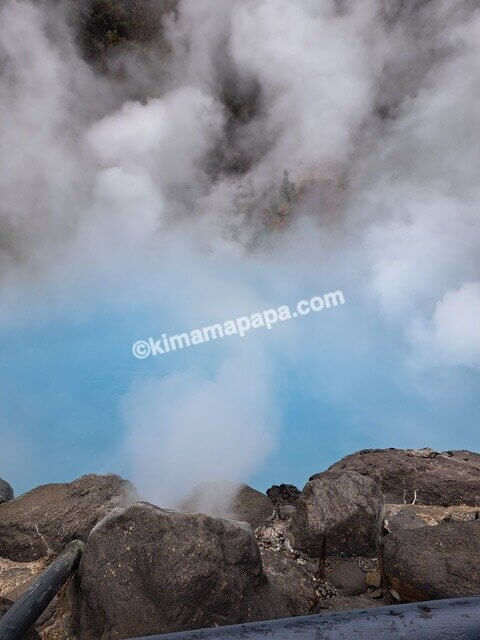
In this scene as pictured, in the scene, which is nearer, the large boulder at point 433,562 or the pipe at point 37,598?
the pipe at point 37,598

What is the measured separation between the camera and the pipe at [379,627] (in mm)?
1403

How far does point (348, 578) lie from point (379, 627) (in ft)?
13.4

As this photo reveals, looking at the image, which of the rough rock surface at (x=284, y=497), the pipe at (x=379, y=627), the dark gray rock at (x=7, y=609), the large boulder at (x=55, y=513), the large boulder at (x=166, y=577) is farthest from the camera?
the rough rock surface at (x=284, y=497)

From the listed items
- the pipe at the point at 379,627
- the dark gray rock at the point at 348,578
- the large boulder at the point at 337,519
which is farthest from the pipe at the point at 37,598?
the dark gray rock at the point at 348,578

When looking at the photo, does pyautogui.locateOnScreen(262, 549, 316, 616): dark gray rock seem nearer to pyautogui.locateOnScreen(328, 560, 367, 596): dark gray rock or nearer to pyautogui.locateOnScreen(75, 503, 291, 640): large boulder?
pyautogui.locateOnScreen(75, 503, 291, 640): large boulder

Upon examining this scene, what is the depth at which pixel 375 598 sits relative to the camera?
443cm

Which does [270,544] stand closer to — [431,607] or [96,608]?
[96,608]

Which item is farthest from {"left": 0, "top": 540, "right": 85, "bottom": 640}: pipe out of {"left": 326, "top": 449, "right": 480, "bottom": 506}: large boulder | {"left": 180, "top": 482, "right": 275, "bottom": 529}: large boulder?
{"left": 326, "top": 449, "right": 480, "bottom": 506}: large boulder

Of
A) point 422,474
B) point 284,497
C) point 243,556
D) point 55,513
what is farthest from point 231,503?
point 422,474

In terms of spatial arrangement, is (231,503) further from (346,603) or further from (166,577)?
(166,577)

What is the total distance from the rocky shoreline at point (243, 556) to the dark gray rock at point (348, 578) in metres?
0.01

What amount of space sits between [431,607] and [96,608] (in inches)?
143

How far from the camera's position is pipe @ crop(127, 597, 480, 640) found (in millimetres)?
1403

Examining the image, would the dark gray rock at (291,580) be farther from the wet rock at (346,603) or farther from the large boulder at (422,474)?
the large boulder at (422,474)
